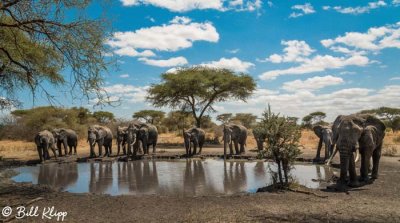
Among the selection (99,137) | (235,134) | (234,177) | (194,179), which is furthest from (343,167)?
(99,137)

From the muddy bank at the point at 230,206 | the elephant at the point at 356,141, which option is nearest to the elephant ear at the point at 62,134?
the muddy bank at the point at 230,206

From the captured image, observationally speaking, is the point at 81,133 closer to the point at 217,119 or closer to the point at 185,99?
the point at 185,99

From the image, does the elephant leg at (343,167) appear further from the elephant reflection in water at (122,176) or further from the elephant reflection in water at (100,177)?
the elephant reflection in water at (100,177)

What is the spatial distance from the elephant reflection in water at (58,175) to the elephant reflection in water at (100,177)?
86 centimetres

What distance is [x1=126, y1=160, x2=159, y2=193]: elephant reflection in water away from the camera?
14.4 metres

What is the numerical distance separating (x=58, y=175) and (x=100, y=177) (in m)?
2.62

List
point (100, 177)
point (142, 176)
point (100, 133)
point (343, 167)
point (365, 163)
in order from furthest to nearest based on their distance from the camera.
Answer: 1. point (100, 133)
2. point (142, 176)
3. point (100, 177)
4. point (365, 163)
5. point (343, 167)

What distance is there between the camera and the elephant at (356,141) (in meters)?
12.7

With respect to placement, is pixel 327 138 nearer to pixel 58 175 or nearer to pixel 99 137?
pixel 58 175

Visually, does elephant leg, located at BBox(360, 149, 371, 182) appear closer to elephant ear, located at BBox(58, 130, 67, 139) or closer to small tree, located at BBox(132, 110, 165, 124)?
elephant ear, located at BBox(58, 130, 67, 139)

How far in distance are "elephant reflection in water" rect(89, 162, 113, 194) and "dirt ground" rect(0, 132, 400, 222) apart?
6.87 ft

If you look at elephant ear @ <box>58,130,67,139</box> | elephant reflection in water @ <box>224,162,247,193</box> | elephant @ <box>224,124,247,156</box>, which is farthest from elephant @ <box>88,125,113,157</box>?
elephant reflection in water @ <box>224,162,247,193</box>

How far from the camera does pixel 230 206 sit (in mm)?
10070

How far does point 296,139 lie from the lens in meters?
13.1
